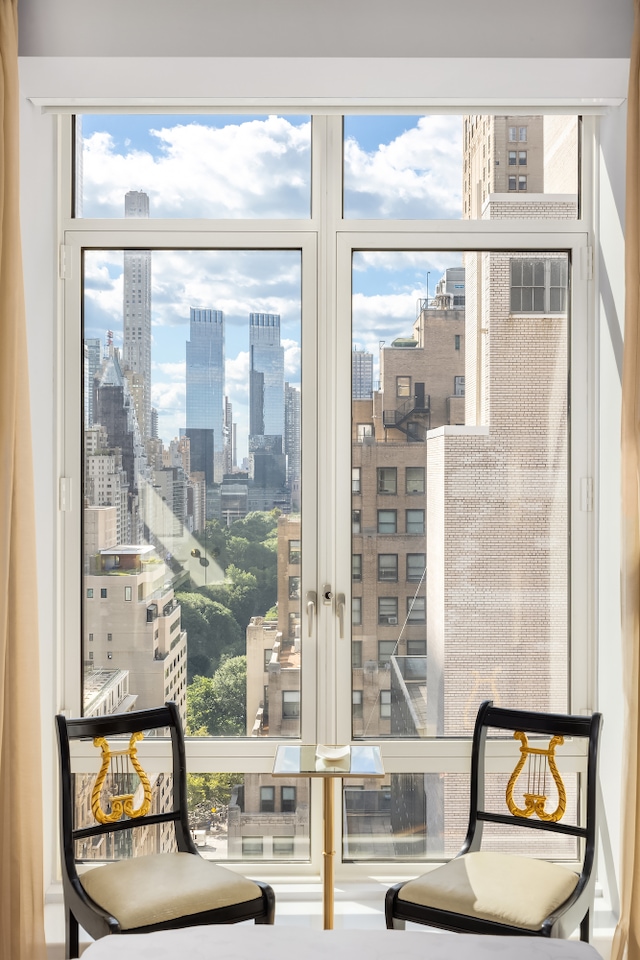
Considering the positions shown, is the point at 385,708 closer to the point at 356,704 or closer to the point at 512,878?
the point at 356,704

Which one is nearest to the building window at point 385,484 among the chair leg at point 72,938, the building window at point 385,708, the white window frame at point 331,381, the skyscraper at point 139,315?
the white window frame at point 331,381

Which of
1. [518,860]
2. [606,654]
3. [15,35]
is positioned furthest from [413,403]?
[15,35]

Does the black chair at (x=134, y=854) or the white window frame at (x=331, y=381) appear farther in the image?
the white window frame at (x=331, y=381)

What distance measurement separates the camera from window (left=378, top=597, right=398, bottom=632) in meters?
2.47

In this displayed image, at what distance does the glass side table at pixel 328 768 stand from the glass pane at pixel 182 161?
174cm

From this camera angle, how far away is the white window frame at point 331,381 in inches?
96.2

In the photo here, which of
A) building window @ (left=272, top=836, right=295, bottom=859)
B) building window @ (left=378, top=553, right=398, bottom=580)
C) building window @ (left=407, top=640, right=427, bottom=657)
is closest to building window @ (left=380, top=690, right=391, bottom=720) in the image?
building window @ (left=407, top=640, right=427, bottom=657)

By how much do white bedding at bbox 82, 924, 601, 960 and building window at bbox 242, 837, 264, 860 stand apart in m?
0.98

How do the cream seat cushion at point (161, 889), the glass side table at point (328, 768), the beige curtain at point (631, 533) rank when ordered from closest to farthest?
1. the cream seat cushion at point (161, 889)
2. the glass side table at point (328, 768)
3. the beige curtain at point (631, 533)

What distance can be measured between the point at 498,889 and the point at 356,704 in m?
0.74

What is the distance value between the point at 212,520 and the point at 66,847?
105 centimetres

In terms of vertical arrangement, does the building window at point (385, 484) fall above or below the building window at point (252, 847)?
above

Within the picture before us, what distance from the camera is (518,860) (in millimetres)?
2049

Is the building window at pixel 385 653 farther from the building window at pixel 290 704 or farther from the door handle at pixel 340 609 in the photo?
the building window at pixel 290 704
